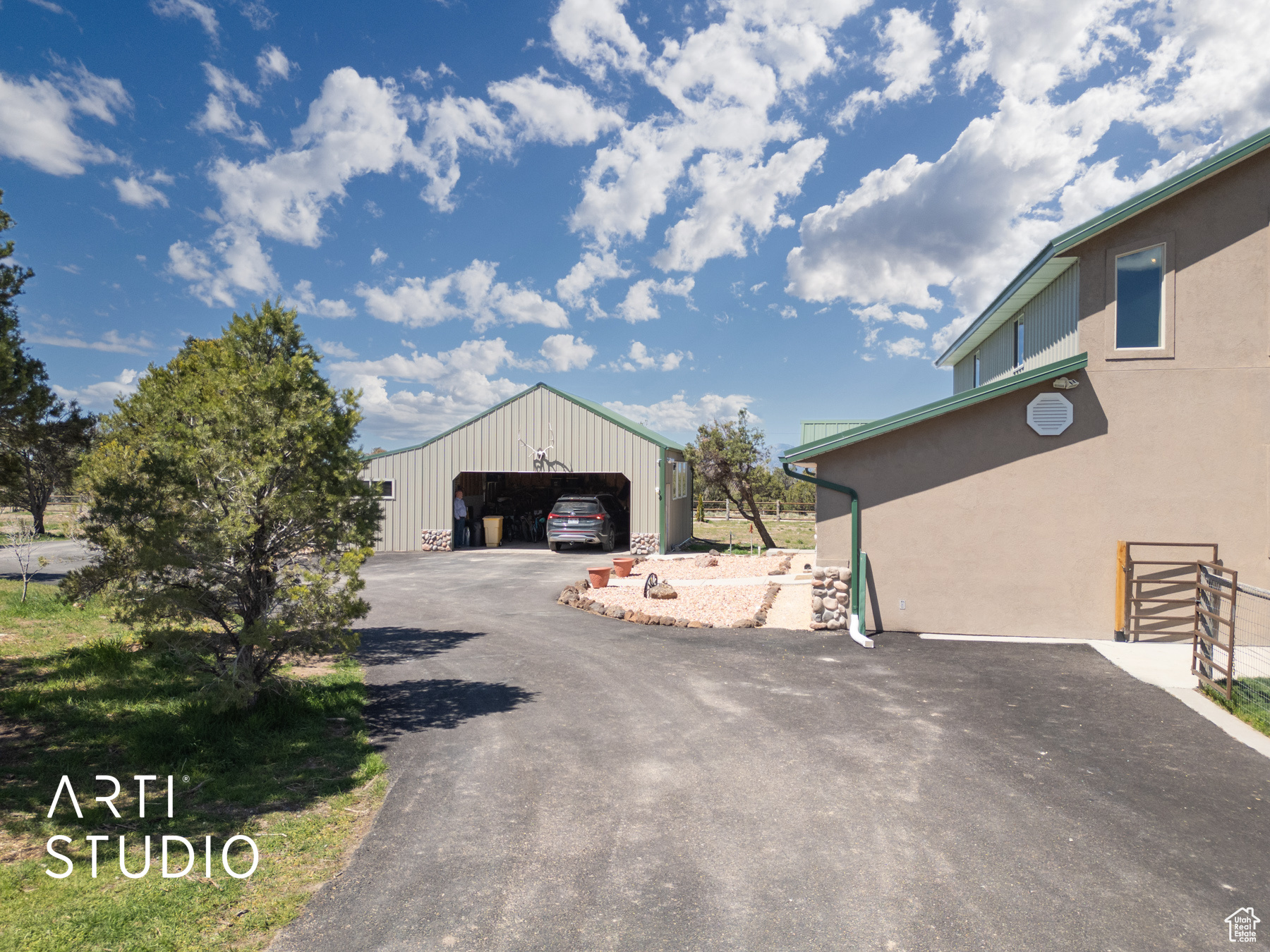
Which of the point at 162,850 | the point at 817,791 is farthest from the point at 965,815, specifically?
the point at 162,850

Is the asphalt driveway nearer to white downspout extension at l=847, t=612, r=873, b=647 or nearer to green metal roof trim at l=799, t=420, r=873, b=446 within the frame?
white downspout extension at l=847, t=612, r=873, b=647

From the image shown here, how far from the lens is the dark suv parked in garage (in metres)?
22.0

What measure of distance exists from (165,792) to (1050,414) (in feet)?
37.3

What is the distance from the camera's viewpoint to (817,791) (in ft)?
16.3

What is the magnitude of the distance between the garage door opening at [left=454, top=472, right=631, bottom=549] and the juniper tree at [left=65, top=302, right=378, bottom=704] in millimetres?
18347

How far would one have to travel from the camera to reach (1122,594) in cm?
978

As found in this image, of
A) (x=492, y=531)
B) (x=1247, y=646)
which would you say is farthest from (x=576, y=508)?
(x=1247, y=646)

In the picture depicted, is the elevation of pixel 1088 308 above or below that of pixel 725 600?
above

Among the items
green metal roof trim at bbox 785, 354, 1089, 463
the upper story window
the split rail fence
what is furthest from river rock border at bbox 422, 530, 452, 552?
the upper story window

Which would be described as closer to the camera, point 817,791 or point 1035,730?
point 817,791

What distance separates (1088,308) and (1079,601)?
4.37 metres

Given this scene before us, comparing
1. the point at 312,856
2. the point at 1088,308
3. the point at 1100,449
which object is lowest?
the point at 312,856

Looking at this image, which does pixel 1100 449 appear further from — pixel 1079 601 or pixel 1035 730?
pixel 1035 730

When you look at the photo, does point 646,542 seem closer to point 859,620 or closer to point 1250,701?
point 859,620
